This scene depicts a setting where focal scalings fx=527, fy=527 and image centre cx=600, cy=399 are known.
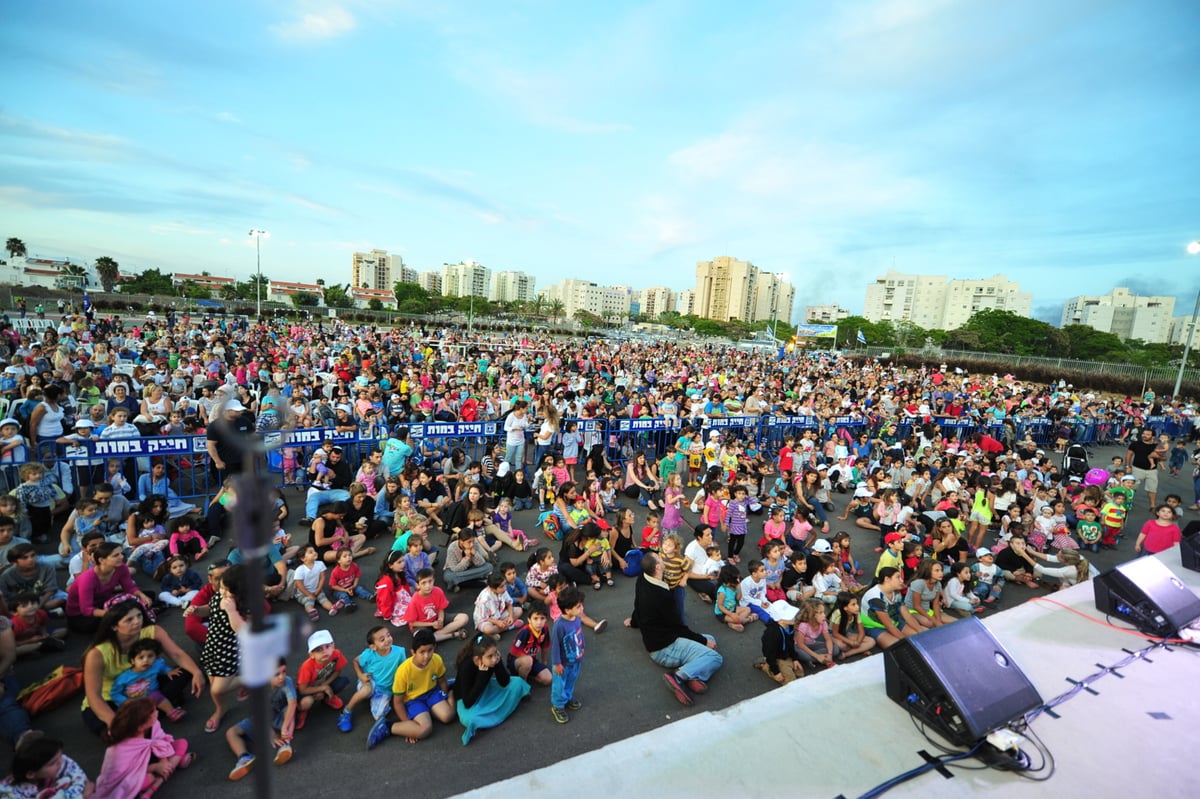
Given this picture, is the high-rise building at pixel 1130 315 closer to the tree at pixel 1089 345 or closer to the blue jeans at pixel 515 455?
the tree at pixel 1089 345

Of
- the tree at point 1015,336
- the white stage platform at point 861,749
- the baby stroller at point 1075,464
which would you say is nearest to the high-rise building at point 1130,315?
the tree at point 1015,336

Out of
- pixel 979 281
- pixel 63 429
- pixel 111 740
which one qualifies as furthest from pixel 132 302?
pixel 979 281

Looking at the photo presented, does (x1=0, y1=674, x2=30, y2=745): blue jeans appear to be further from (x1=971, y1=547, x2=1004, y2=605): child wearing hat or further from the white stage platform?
(x1=971, y1=547, x2=1004, y2=605): child wearing hat

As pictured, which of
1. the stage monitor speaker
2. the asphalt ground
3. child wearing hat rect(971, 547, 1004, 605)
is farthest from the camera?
child wearing hat rect(971, 547, 1004, 605)

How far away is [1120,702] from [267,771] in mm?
5441

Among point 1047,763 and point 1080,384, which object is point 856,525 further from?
point 1080,384

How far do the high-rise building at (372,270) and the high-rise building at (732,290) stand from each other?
106496mm

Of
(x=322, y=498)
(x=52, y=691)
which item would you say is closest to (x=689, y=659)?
(x=52, y=691)

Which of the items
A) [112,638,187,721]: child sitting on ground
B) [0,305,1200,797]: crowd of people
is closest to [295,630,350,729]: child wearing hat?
[0,305,1200,797]: crowd of people

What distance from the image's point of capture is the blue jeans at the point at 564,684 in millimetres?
4730

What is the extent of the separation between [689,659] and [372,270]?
185288 mm

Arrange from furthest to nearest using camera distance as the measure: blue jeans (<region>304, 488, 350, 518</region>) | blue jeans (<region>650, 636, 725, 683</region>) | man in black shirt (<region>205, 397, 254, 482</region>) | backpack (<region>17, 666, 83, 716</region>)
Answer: blue jeans (<region>304, 488, 350, 518</region>)
blue jeans (<region>650, 636, 725, 683</region>)
backpack (<region>17, 666, 83, 716</region>)
man in black shirt (<region>205, 397, 254, 482</region>)

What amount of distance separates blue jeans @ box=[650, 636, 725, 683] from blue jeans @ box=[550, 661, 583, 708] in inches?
42.3

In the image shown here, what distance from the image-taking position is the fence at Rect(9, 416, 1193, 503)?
7555mm
